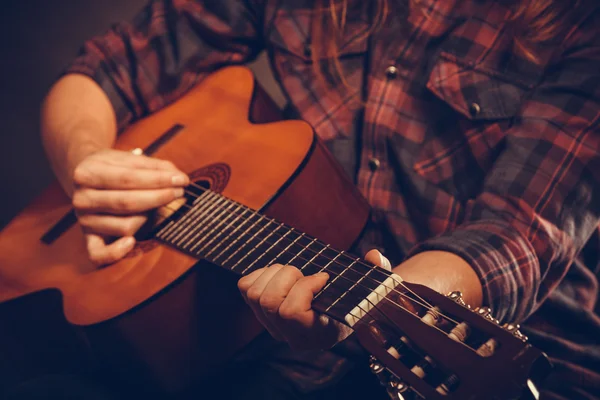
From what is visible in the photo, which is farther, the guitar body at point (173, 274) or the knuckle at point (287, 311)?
the guitar body at point (173, 274)

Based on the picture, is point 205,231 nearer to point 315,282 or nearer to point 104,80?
point 315,282

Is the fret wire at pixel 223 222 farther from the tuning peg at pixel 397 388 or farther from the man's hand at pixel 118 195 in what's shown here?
the tuning peg at pixel 397 388

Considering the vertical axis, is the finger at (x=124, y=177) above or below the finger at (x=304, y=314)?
below

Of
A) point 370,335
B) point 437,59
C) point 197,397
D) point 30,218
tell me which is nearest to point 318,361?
point 197,397

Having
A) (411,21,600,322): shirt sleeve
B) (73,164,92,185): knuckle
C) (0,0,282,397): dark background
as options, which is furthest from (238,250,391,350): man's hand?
(0,0,282,397): dark background

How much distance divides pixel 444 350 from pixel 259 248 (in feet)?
1.02

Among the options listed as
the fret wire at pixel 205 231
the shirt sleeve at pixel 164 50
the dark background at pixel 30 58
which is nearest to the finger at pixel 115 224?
the fret wire at pixel 205 231

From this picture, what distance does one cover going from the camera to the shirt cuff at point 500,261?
67cm

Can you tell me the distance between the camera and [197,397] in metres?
0.86

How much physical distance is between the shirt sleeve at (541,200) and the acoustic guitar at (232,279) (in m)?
0.21

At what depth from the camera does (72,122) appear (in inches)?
44.7

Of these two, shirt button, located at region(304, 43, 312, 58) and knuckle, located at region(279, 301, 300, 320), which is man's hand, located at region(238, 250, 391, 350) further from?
shirt button, located at region(304, 43, 312, 58)

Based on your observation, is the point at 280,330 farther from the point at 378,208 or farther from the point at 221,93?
the point at 221,93

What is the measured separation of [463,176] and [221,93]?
1.86 feet
